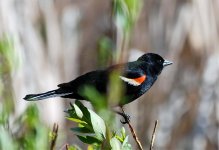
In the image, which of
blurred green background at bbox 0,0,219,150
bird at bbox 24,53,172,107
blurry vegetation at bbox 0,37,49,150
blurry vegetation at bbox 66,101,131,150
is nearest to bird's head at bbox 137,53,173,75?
bird at bbox 24,53,172,107

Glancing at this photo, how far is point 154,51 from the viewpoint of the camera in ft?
14.3

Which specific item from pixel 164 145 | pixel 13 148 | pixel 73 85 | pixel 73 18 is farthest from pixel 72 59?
pixel 13 148

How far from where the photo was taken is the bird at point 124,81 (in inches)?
36.5

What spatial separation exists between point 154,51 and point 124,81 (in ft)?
10.9

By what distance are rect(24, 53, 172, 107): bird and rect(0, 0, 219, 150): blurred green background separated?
66.7 inches

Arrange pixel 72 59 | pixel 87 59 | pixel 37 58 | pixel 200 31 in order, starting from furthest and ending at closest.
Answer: pixel 87 59 < pixel 72 59 < pixel 200 31 < pixel 37 58

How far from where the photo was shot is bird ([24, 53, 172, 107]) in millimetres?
926

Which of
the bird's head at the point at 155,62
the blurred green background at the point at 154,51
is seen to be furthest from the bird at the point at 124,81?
the blurred green background at the point at 154,51

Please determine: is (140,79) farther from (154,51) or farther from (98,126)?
(154,51)

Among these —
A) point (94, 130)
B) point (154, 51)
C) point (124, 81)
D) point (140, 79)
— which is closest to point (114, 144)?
point (94, 130)

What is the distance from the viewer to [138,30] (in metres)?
4.36

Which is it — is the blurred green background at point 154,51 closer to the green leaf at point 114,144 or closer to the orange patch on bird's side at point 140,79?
the orange patch on bird's side at point 140,79

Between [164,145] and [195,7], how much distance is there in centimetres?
101

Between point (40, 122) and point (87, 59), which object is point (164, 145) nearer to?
point (87, 59)
